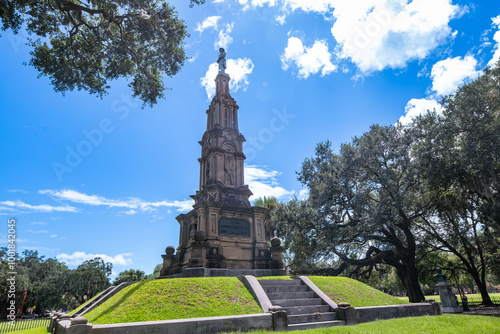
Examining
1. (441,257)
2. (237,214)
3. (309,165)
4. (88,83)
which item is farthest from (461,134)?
(88,83)

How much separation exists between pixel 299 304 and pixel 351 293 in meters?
3.07

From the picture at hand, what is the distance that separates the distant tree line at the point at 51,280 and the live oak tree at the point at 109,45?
37668 millimetres

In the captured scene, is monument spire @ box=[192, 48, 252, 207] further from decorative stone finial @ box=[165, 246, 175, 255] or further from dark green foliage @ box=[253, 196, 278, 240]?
dark green foliage @ box=[253, 196, 278, 240]

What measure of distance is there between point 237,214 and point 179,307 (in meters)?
8.25

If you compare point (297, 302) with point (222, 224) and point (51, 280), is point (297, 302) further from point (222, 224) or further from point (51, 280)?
point (51, 280)

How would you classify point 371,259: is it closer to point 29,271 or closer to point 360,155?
point 360,155

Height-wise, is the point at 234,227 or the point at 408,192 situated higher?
the point at 408,192

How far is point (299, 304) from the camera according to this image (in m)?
9.52

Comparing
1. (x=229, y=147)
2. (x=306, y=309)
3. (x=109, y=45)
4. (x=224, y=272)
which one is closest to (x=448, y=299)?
(x=306, y=309)

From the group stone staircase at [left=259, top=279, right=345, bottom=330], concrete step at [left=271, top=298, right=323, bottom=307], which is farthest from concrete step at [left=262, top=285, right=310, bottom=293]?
concrete step at [left=271, top=298, right=323, bottom=307]

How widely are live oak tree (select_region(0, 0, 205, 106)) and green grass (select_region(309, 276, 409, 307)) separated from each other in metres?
11.4

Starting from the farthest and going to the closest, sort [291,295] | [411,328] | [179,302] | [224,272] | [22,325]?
[22,325] < [224,272] < [291,295] < [179,302] < [411,328]

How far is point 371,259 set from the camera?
22688 mm

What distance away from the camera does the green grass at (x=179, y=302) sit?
302 inches
